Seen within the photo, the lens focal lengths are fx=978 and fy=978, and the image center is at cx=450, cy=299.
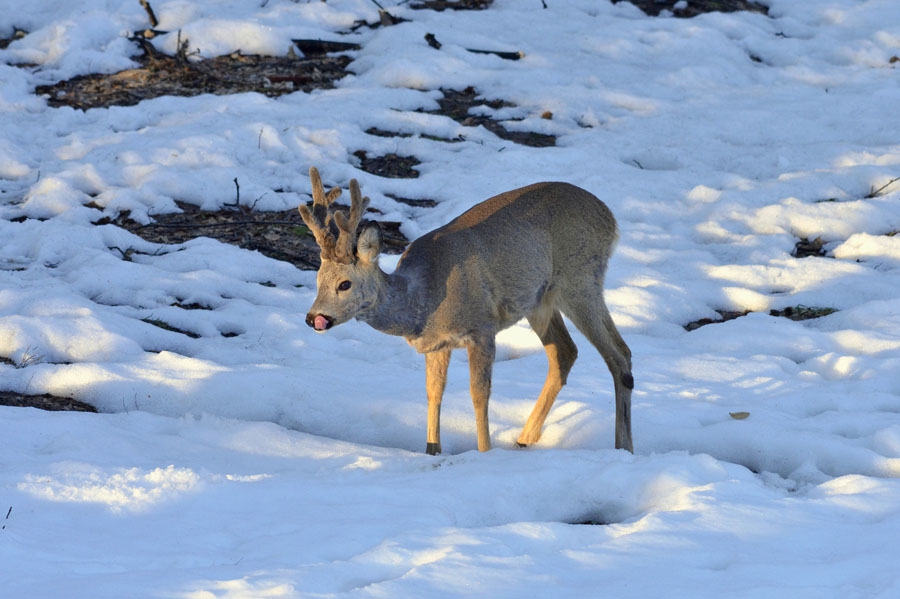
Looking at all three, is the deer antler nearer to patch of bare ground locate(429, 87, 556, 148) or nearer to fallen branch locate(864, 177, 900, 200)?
patch of bare ground locate(429, 87, 556, 148)

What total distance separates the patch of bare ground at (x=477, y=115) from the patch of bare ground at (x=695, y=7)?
398 centimetres

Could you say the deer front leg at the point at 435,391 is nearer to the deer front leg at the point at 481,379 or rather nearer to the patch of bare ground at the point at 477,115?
the deer front leg at the point at 481,379

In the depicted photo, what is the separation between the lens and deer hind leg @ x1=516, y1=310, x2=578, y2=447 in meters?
6.10

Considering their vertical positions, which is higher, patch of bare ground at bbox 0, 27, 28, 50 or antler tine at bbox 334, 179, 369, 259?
antler tine at bbox 334, 179, 369, 259

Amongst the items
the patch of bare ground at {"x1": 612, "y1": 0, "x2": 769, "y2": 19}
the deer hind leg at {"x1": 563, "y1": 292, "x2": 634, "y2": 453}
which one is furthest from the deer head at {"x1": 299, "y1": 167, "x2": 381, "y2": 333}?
the patch of bare ground at {"x1": 612, "y1": 0, "x2": 769, "y2": 19}

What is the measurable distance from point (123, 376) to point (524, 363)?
2.88m

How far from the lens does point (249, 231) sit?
9.07 metres

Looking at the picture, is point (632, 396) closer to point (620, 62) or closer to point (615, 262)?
point (615, 262)

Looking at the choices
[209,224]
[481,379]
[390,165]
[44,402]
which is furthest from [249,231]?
[481,379]

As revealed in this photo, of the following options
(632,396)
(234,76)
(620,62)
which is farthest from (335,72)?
(632,396)

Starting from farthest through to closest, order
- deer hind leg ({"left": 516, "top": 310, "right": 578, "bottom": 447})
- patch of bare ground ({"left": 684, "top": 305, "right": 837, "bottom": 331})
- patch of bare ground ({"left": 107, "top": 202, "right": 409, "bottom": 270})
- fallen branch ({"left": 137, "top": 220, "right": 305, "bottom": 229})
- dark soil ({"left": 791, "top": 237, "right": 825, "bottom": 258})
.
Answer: dark soil ({"left": 791, "top": 237, "right": 825, "bottom": 258}), fallen branch ({"left": 137, "top": 220, "right": 305, "bottom": 229}), patch of bare ground ({"left": 107, "top": 202, "right": 409, "bottom": 270}), patch of bare ground ({"left": 684, "top": 305, "right": 837, "bottom": 331}), deer hind leg ({"left": 516, "top": 310, "right": 578, "bottom": 447})

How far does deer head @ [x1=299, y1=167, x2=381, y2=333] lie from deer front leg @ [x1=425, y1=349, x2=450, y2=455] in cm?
70

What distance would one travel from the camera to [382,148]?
10.8 m

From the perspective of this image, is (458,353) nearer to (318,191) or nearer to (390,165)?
(318,191)
